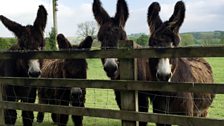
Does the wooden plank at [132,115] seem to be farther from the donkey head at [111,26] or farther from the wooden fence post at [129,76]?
the donkey head at [111,26]

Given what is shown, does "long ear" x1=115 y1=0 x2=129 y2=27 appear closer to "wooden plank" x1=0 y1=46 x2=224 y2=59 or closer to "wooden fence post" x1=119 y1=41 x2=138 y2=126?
"wooden plank" x1=0 y1=46 x2=224 y2=59

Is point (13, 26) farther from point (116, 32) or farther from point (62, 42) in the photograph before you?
point (116, 32)

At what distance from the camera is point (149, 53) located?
455 centimetres

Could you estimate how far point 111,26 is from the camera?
21.0 feet

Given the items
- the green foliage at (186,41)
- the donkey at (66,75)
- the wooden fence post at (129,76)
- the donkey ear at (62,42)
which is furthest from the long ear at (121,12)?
the wooden fence post at (129,76)

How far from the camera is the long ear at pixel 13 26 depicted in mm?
7234

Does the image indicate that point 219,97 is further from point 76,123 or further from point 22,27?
point 22,27

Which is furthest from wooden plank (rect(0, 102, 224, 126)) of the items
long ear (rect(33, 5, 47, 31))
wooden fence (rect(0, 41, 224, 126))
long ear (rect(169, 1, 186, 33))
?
long ear (rect(33, 5, 47, 31))

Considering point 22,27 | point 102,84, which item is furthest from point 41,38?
point 102,84

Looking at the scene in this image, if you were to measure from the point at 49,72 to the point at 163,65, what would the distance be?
12.5 ft

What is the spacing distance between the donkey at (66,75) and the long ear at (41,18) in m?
0.41

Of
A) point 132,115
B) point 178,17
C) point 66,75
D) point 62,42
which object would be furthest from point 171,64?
point 62,42

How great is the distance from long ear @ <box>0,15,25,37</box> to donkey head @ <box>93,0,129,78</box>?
5.34 ft

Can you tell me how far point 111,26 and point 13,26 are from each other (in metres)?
2.22
